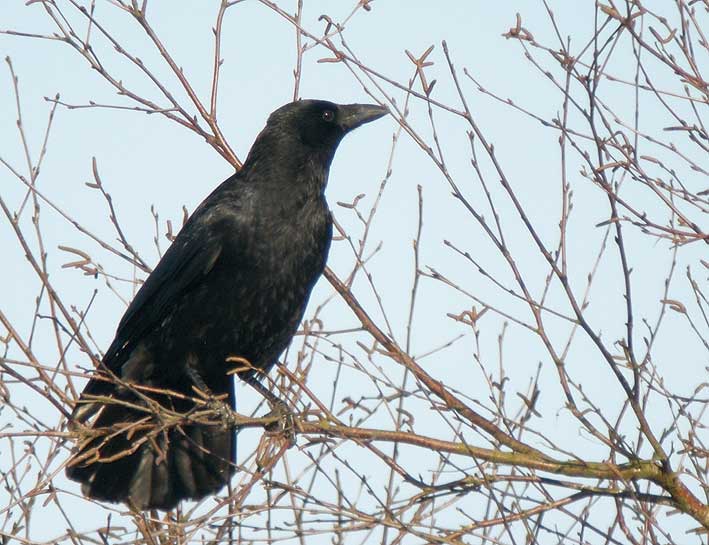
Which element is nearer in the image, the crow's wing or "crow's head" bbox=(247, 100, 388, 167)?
the crow's wing

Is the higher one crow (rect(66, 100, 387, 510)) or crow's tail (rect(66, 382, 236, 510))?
crow (rect(66, 100, 387, 510))

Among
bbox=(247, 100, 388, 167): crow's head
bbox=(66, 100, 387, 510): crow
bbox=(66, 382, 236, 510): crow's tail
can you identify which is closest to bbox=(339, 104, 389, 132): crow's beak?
bbox=(247, 100, 388, 167): crow's head

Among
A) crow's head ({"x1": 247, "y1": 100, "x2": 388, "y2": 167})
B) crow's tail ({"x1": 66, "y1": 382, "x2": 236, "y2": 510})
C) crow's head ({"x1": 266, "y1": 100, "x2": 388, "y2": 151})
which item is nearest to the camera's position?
crow's tail ({"x1": 66, "y1": 382, "x2": 236, "y2": 510})

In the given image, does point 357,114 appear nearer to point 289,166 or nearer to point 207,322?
point 289,166

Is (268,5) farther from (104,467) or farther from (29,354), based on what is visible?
(104,467)

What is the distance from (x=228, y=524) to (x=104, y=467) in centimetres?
177

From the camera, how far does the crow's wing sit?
5.44 m

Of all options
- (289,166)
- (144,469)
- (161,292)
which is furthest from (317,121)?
(144,469)

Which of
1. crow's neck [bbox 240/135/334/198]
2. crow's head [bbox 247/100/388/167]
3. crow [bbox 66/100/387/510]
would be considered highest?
crow's head [bbox 247/100/388/167]

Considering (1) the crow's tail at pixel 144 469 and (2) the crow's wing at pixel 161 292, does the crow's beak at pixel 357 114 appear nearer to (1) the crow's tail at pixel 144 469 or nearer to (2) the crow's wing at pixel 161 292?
(2) the crow's wing at pixel 161 292

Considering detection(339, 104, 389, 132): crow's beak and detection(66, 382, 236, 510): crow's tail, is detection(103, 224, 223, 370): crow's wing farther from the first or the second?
detection(339, 104, 389, 132): crow's beak

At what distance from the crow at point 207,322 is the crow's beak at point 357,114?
660 millimetres

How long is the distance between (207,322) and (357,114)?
1.71 m

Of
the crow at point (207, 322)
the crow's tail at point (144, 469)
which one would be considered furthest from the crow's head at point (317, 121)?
the crow's tail at point (144, 469)
